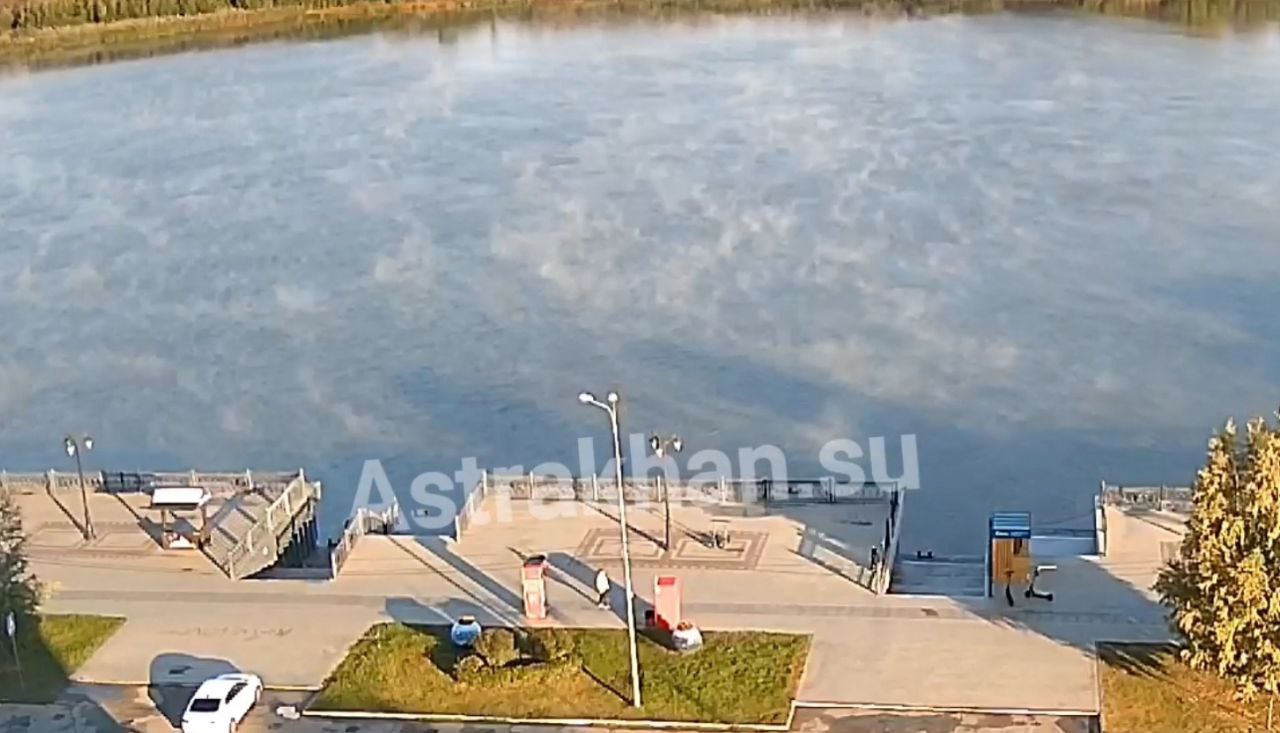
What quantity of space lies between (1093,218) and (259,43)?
60329mm

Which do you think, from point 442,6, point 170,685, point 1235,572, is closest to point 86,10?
point 442,6

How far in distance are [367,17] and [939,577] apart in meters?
82.5

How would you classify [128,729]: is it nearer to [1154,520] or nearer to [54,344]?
[1154,520]

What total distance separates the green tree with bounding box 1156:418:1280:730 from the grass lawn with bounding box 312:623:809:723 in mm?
5360

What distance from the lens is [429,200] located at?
56.2 meters

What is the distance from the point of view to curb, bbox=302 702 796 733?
21.8 meters

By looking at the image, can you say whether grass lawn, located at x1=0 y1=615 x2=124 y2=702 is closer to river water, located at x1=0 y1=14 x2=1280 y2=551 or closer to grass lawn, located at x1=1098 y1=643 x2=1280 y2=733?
river water, located at x1=0 y1=14 x2=1280 y2=551

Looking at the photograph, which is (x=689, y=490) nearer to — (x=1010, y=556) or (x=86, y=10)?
(x=1010, y=556)

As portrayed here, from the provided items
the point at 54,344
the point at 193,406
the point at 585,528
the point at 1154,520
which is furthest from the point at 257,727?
the point at 54,344

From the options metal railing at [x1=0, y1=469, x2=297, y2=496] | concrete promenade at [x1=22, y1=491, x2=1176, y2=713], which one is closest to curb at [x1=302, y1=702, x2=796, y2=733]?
concrete promenade at [x1=22, y1=491, x2=1176, y2=713]

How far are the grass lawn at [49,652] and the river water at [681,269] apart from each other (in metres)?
8.85

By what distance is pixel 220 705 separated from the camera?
2208 cm

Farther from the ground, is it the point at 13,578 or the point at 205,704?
the point at 13,578

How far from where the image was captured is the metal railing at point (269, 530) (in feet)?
93.2
